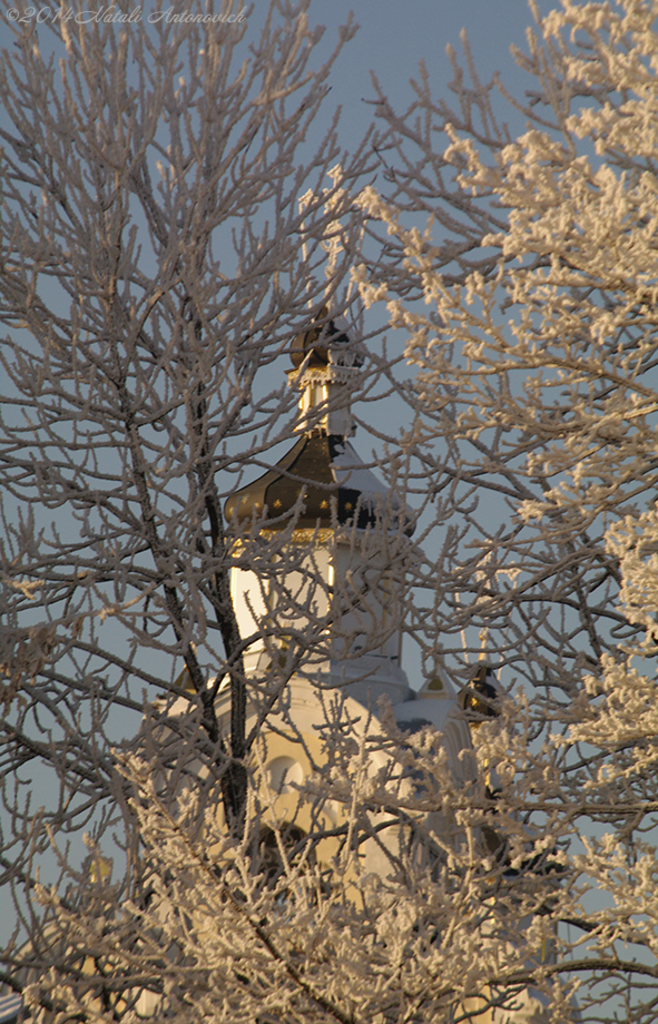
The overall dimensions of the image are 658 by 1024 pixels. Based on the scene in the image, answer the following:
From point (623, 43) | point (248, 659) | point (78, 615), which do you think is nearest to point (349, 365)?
point (78, 615)

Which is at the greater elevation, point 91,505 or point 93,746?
point 91,505

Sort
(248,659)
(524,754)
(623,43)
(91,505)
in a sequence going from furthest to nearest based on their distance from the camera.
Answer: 1. (248,659)
2. (91,505)
3. (524,754)
4. (623,43)

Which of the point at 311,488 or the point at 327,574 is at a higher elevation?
the point at 311,488

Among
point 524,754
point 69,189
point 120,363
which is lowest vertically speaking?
point 524,754

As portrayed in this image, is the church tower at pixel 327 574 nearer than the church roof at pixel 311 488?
Yes

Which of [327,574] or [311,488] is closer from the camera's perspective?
[311,488]

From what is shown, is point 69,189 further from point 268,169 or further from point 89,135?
point 268,169

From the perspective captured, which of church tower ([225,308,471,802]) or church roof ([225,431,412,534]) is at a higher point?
church roof ([225,431,412,534])

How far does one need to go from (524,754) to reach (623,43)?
318 cm

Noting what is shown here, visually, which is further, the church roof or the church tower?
the church roof

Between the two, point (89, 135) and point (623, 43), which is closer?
point (623, 43)

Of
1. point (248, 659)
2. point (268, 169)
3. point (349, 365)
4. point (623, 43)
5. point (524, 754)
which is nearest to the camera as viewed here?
point (623, 43)

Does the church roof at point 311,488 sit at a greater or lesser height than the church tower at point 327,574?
greater

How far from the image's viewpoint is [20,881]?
6.07 meters
